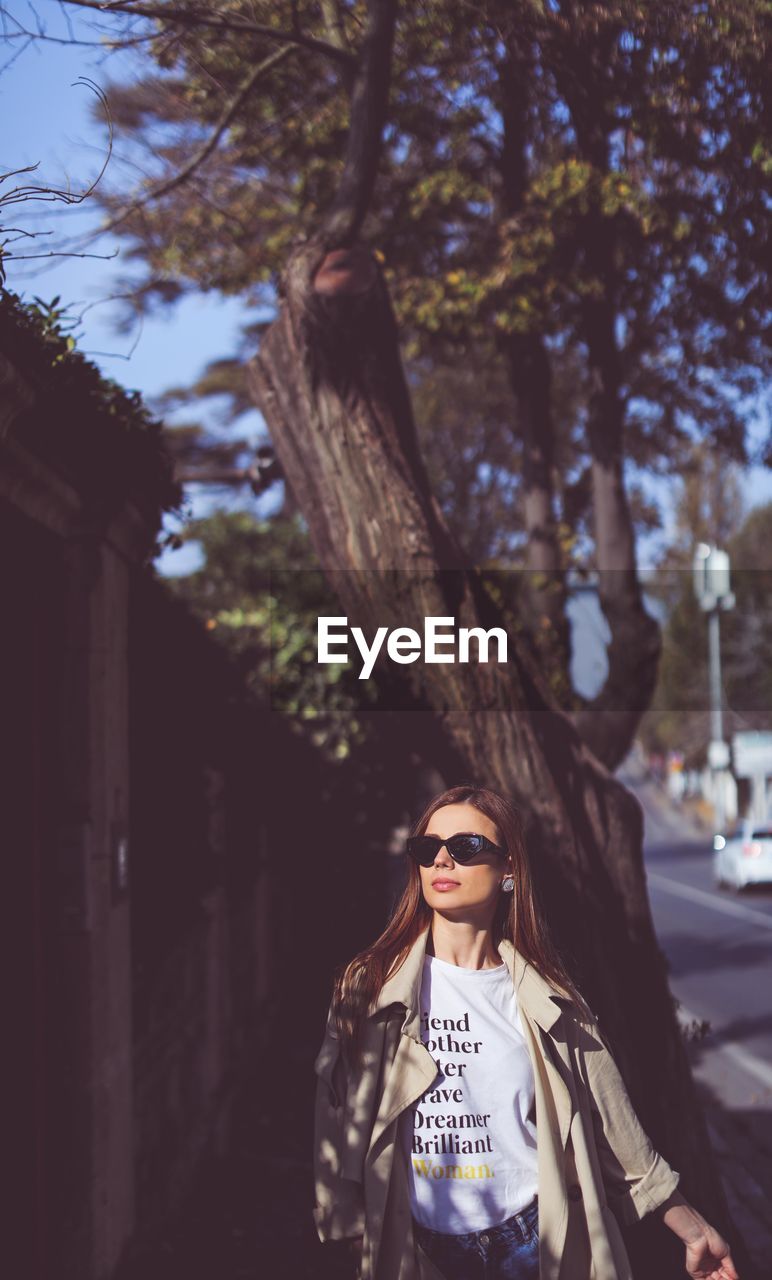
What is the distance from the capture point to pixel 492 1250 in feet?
10.0

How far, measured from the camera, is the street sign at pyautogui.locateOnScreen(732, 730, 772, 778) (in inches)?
1786

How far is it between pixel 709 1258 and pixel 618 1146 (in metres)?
0.32

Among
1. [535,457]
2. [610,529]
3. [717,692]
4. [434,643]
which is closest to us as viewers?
[434,643]

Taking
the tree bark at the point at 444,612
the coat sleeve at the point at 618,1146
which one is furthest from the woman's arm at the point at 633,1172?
the tree bark at the point at 444,612

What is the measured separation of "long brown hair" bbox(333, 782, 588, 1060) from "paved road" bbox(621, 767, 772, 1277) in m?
3.27

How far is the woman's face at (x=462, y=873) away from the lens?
10.7ft

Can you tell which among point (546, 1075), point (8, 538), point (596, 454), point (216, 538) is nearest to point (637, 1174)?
point (546, 1075)

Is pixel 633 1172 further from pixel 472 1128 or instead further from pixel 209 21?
pixel 209 21

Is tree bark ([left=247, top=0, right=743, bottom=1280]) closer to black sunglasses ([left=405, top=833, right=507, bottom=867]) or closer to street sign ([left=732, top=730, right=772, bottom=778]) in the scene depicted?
black sunglasses ([left=405, top=833, right=507, bottom=867])

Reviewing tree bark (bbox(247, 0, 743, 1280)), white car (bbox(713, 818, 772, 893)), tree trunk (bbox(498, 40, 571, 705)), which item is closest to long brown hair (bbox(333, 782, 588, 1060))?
tree bark (bbox(247, 0, 743, 1280))

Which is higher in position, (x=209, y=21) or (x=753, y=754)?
(x=209, y=21)

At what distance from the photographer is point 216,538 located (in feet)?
71.2

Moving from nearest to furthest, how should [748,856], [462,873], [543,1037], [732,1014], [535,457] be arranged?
[543,1037]
[462,873]
[535,457]
[732,1014]
[748,856]

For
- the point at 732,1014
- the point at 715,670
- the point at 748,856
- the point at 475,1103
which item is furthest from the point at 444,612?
the point at 715,670
